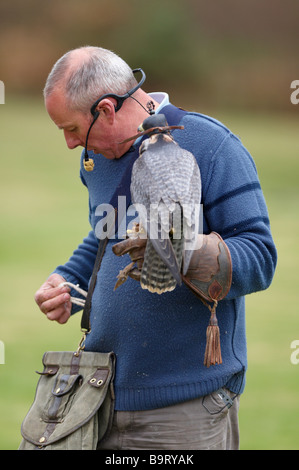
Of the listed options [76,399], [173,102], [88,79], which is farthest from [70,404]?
[173,102]

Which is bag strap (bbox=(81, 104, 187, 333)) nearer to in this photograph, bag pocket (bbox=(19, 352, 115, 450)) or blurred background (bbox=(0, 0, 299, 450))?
bag pocket (bbox=(19, 352, 115, 450))

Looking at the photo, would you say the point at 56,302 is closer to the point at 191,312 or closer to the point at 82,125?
the point at 191,312

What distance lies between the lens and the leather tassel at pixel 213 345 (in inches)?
121

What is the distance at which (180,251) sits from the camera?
2.92 m

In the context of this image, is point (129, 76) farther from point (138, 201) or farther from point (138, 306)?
point (138, 306)

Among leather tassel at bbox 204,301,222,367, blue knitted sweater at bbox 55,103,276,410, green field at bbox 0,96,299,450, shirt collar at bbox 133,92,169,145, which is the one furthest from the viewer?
green field at bbox 0,96,299,450

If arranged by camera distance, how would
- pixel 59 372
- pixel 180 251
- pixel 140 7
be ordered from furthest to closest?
pixel 140 7 → pixel 59 372 → pixel 180 251

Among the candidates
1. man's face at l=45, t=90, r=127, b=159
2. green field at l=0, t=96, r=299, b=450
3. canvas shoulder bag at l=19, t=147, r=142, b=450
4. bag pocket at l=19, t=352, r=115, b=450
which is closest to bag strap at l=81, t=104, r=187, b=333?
canvas shoulder bag at l=19, t=147, r=142, b=450

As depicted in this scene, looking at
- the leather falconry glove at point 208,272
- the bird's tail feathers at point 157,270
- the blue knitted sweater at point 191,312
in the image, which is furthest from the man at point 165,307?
the bird's tail feathers at point 157,270

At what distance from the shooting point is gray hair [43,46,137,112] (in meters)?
3.41

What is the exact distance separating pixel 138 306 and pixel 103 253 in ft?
1.09

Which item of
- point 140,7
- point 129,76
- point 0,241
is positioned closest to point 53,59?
point 140,7

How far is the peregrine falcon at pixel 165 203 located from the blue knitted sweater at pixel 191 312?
23cm

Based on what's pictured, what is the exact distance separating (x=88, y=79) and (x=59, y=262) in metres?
8.46
